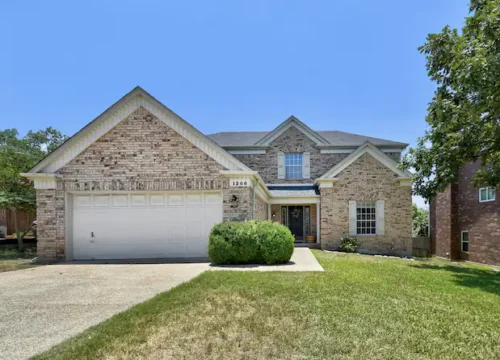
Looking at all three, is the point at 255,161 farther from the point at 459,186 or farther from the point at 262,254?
the point at 459,186

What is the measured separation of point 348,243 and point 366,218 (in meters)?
1.84

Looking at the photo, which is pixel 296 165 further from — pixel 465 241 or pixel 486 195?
pixel 465 241

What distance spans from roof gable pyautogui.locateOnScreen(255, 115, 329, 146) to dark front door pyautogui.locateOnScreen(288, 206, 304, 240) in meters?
4.44

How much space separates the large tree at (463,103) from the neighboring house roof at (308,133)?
21.0 feet

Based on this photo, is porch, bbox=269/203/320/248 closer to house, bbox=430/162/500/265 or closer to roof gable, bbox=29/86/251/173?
roof gable, bbox=29/86/251/173

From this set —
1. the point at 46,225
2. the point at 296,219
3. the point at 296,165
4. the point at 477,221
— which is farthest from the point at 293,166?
the point at 46,225

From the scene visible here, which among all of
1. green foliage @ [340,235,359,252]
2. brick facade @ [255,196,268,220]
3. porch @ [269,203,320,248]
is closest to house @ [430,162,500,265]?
green foliage @ [340,235,359,252]

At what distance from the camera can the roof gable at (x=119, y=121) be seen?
1166 cm

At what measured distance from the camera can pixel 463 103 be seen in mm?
10656

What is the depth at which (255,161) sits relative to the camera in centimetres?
2011

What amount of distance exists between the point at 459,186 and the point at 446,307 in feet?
60.7

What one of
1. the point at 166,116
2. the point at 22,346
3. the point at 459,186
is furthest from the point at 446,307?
the point at 459,186

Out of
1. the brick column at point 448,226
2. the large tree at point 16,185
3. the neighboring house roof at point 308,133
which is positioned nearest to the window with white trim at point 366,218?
the neighboring house roof at point 308,133

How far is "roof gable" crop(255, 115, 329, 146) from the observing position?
1989cm
